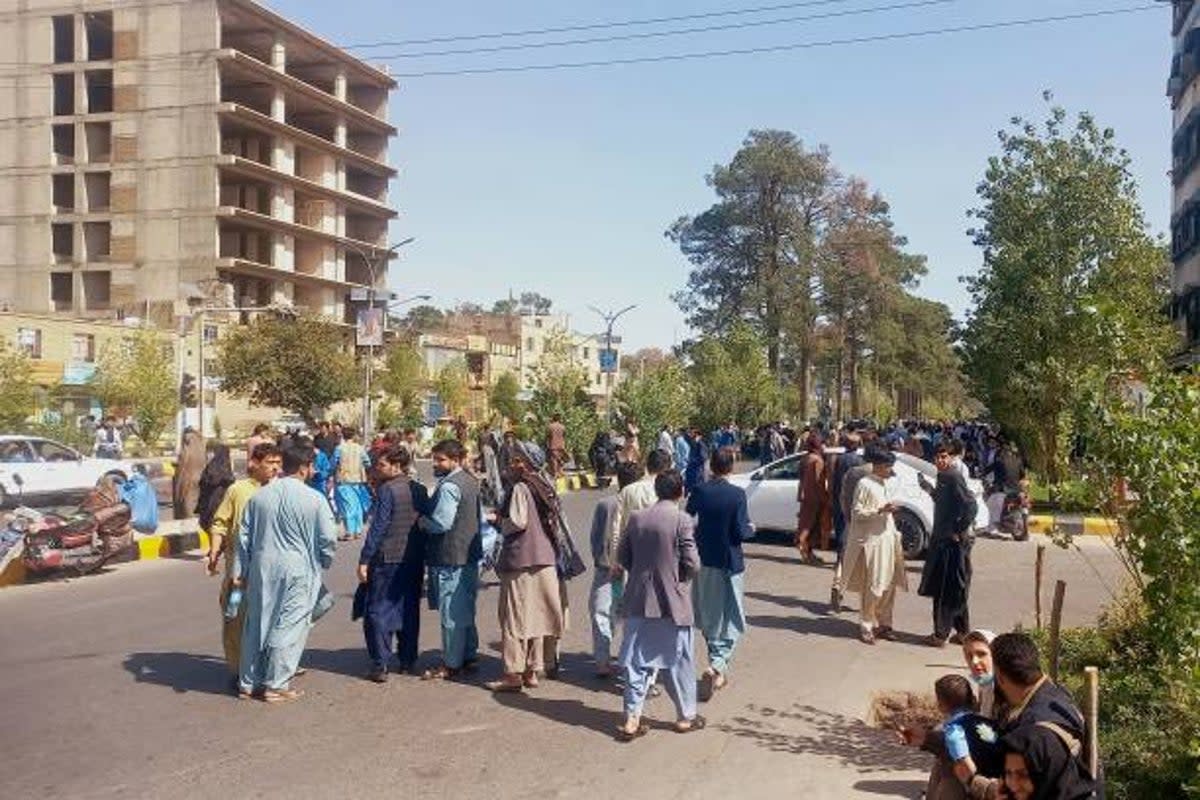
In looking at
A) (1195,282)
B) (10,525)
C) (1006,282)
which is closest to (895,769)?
(10,525)

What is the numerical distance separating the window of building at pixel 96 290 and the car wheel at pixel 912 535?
55.4 metres

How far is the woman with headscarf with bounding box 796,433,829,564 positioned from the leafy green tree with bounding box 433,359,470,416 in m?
52.1

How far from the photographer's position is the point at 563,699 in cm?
791

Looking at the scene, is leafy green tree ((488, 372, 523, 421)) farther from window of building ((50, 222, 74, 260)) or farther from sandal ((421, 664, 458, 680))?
sandal ((421, 664, 458, 680))

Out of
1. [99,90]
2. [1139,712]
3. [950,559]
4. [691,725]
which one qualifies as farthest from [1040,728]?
[99,90]

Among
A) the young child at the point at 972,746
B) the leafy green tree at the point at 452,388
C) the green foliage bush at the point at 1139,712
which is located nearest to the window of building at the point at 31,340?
the leafy green tree at the point at 452,388

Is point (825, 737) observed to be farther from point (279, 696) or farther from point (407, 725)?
point (279, 696)

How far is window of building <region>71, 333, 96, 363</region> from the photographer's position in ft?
159

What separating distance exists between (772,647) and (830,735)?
8.55 ft

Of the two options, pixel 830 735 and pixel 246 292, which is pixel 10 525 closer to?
pixel 830 735

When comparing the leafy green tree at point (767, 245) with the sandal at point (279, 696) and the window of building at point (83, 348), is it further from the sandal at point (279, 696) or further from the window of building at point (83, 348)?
the sandal at point (279, 696)

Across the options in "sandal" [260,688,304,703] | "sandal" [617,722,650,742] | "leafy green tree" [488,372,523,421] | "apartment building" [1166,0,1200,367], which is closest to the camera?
"sandal" [617,722,650,742]

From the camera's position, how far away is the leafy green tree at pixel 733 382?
143ft

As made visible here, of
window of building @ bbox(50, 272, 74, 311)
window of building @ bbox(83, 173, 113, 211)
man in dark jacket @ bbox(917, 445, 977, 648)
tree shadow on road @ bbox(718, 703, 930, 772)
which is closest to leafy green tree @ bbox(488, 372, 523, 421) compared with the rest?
window of building @ bbox(50, 272, 74, 311)
